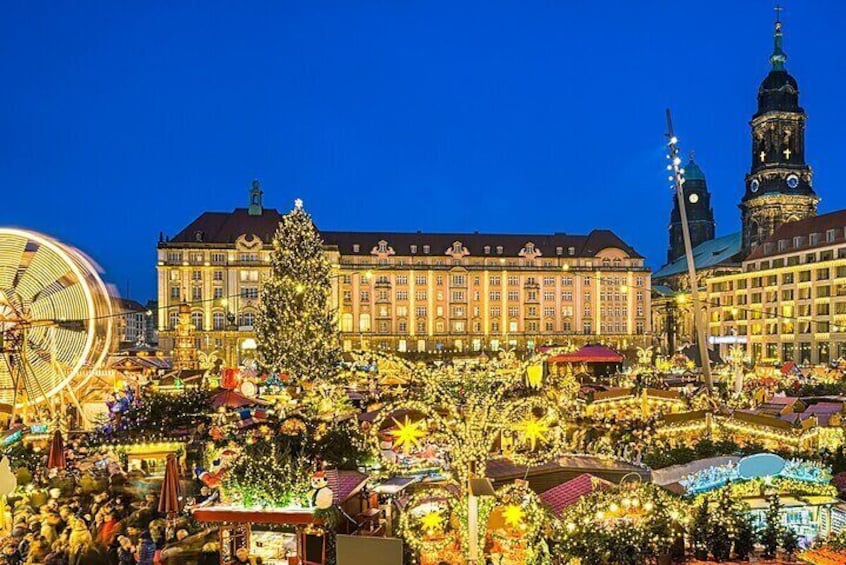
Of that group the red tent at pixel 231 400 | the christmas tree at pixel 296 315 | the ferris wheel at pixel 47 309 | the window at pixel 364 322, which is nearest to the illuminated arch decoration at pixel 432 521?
the ferris wheel at pixel 47 309

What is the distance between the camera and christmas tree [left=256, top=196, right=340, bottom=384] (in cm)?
3922

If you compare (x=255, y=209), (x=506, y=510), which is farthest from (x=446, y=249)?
(x=506, y=510)

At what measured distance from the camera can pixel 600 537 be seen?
33.8 feet

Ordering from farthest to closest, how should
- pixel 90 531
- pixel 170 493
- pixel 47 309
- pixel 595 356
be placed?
pixel 595 356 < pixel 47 309 < pixel 170 493 < pixel 90 531

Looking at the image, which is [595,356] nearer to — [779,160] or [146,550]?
[146,550]

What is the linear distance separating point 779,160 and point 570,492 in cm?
7688

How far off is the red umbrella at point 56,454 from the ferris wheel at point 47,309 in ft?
5.46

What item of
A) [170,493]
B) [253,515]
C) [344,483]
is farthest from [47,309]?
[253,515]

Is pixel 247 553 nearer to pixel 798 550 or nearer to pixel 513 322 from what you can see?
pixel 798 550

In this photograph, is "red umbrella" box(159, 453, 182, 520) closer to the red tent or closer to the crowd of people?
the crowd of people

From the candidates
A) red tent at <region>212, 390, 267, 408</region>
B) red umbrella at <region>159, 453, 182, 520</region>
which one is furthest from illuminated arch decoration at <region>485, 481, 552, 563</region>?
red tent at <region>212, 390, 267, 408</region>

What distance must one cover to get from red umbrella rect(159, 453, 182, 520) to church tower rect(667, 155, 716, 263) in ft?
351

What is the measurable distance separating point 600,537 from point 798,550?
10.5 feet

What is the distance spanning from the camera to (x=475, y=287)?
80.6 meters
